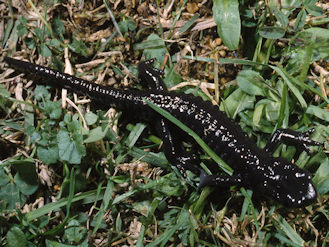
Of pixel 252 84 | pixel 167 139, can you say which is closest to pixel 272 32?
pixel 252 84

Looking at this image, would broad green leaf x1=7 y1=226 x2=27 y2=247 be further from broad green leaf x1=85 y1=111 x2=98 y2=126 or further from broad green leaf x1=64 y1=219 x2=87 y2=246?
broad green leaf x1=85 y1=111 x2=98 y2=126

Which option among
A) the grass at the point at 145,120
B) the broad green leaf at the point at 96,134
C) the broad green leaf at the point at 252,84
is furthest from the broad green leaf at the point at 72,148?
the broad green leaf at the point at 252,84

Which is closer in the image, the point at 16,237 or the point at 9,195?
the point at 16,237

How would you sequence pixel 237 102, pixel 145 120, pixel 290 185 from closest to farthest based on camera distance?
pixel 290 185 < pixel 237 102 < pixel 145 120

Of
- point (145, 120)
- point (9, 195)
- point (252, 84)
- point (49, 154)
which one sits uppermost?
point (252, 84)

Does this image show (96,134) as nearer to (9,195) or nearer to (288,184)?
(9,195)

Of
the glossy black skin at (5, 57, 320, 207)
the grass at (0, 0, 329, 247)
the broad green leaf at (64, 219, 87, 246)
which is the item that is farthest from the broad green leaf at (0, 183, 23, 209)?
the glossy black skin at (5, 57, 320, 207)

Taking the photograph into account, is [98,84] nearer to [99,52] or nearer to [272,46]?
[99,52]
